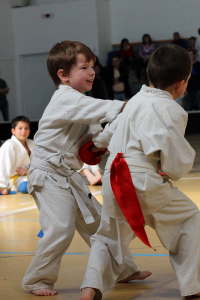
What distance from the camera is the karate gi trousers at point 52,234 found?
6.15ft

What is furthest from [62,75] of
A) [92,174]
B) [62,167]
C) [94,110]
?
[92,174]

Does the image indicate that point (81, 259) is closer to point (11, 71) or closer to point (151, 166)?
point (151, 166)

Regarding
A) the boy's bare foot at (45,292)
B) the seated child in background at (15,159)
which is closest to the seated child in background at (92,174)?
the seated child in background at (15,159)

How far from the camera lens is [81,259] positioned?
2.35 meters

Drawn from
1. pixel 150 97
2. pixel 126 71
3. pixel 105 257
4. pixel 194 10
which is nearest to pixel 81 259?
pixel 105 257

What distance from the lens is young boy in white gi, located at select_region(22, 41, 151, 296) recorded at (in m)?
1.87

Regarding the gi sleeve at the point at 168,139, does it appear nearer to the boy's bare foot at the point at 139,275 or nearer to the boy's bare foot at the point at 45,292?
the boy's bare foot at the point at 139,275

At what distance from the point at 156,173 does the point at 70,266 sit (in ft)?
2.80

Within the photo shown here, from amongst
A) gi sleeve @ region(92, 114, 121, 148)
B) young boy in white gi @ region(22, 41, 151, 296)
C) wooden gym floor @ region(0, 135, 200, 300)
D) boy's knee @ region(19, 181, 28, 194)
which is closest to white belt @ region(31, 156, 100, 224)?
young boy in white gi @ region(22, 41, 151, 296)

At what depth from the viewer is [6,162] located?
16.0 feet

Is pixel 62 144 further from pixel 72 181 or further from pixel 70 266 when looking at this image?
pixel 70 266

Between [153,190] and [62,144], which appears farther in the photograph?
[62,144]

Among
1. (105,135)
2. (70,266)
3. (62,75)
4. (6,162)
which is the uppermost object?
(62,75)

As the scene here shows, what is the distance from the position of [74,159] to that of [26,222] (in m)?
1.45
